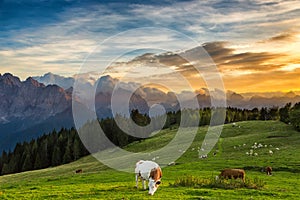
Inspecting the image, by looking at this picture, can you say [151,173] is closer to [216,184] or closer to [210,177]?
[216,184]

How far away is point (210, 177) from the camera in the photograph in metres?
36.0

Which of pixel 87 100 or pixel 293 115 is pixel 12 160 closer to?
pixel 293 115

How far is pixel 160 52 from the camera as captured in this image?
3262cm

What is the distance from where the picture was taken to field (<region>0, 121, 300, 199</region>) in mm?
25891

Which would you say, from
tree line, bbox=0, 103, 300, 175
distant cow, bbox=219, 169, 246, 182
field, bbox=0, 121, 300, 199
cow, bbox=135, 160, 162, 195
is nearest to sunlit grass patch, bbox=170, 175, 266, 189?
field, bbox=0, 121, 300, 199

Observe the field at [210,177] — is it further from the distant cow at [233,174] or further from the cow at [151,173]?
the distant cow at [233,174]

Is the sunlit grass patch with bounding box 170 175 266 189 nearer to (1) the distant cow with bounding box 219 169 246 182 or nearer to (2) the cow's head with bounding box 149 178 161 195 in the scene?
(1) the distant cow with bounding box 219 169 246 182

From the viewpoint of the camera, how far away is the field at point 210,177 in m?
25.9

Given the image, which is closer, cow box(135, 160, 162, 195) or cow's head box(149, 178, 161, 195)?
cow's head box(149, 178, 161, 195)

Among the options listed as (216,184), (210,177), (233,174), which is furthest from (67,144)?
(216,184)

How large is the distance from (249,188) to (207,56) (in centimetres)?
1221

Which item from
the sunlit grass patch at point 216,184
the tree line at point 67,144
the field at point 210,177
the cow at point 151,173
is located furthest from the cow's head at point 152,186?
the tree line at point 67,144

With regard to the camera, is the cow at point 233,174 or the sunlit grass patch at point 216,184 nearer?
the sunlit grass patch at point 216,184

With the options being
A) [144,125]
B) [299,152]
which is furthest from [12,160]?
[299,152]
